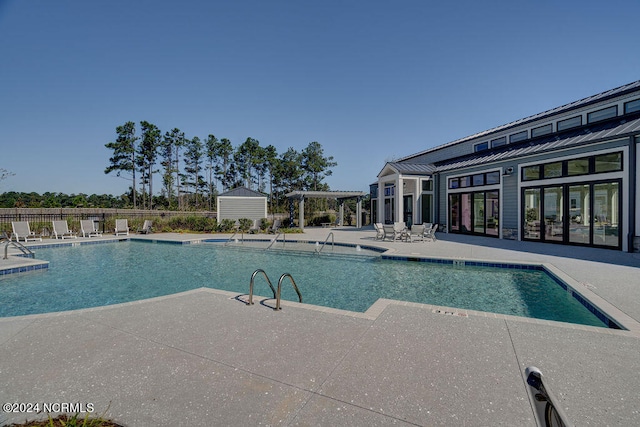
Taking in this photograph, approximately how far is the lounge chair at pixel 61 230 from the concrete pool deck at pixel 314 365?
47.4 feet

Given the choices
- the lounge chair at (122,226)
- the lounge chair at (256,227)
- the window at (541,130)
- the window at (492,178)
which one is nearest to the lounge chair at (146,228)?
the lounge chair at (122,226)

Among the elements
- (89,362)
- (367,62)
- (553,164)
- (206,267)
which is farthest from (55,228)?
(553,164)

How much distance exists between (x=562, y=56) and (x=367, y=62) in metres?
8.08

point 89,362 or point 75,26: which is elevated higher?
point 75,26

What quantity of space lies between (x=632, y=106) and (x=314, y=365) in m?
14.8

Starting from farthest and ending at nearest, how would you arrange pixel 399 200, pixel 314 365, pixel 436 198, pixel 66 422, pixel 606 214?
pixel 436 198 < pixel 399 200 < pixel 606 214 < pixel 314 365 < pixel 66 422

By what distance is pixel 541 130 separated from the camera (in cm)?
1443

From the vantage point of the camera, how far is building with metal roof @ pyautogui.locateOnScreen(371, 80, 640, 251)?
952 centimetres

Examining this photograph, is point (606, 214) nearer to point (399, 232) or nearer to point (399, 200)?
point (399, 232)

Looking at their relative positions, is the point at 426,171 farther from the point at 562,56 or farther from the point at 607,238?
the point at 607,238

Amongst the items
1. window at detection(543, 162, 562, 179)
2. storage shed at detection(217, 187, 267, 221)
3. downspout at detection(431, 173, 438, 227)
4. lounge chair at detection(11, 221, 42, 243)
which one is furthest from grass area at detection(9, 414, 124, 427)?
storage shed at detection(217, 187, 267, 221)

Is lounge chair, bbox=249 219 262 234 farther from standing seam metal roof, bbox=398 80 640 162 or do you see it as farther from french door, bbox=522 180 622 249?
french door, bbox=522 180 622 249

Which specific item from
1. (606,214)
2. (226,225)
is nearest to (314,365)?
(606,214)

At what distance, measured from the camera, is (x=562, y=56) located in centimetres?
1136
